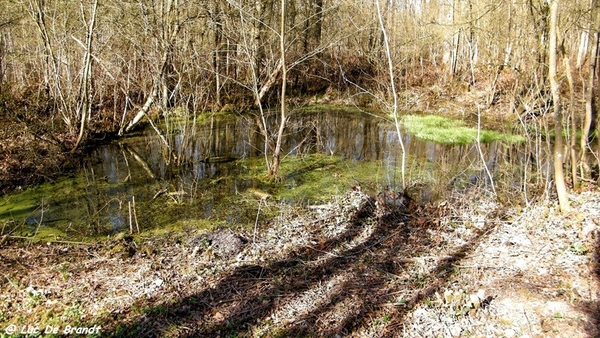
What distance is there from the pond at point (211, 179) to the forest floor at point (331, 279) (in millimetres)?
953

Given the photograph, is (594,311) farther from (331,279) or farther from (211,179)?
(211,179)

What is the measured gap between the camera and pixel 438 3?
25.8 meters

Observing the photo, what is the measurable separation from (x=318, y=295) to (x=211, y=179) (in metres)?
5.45

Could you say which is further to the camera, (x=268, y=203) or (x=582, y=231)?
(x=268, y=203)

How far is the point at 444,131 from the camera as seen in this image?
13812mm

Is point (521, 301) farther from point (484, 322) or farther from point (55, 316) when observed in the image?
point (55, 316)

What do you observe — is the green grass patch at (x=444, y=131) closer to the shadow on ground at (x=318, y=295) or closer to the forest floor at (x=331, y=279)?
the forest floor at (x=331, y=279)

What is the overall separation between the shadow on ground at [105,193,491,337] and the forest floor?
1 cm

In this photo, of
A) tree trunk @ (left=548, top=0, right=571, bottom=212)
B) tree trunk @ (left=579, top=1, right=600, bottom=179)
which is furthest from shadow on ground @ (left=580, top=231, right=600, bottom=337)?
tree trunk @ (left=579, top=1, right=600, bottom=179)

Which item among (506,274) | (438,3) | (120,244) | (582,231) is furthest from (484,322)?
(438,3)

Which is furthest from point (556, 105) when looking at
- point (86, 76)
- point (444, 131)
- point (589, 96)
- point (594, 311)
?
point (86, 76)

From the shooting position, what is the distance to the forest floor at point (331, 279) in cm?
377

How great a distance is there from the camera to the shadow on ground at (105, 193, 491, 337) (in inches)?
149

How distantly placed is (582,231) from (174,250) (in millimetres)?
5160
